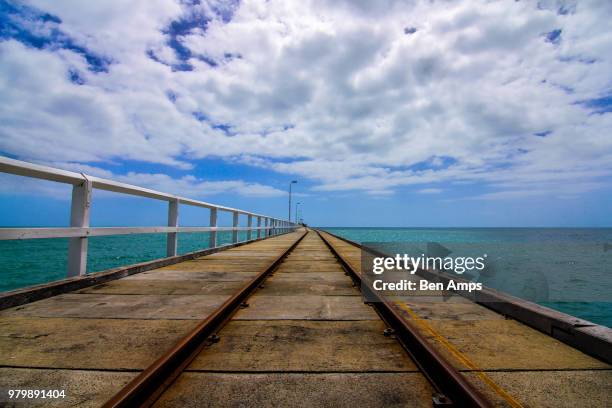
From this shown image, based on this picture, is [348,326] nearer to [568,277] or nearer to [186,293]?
[186,293]

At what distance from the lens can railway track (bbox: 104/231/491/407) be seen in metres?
2.21

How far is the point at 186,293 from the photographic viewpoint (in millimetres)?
5199

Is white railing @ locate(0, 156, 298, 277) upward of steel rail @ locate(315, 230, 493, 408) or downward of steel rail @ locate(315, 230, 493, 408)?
upward

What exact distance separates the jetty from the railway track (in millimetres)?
14

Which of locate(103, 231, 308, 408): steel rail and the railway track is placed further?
the railway track

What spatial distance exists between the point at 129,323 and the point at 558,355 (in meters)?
4.06

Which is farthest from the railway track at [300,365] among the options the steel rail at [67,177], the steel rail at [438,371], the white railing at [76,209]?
the steel rail at [67,177]

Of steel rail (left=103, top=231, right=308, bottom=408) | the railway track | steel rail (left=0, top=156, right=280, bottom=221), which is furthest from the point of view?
steel rail (left=0, top=156, right=280, bottom=221)

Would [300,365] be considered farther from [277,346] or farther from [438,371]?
[438,371]

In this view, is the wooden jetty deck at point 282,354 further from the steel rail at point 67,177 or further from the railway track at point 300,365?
the steel rail at point 67,177

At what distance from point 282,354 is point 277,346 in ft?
0.64

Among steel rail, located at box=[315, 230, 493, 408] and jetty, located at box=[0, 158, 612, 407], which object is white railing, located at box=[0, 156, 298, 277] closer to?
jetty, located at box=[0, 158, 612, 407]

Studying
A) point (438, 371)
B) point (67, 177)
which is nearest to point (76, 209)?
point (67, 177)

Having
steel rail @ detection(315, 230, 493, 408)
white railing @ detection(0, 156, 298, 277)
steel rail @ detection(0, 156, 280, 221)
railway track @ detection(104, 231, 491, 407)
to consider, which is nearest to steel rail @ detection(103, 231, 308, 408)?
railway track @ detection(104, 231, 491, 407)
